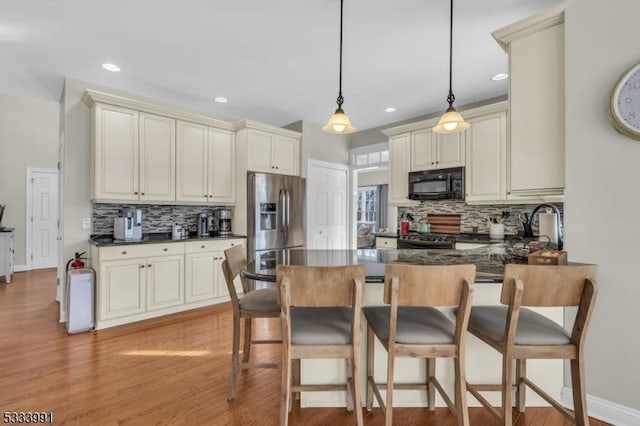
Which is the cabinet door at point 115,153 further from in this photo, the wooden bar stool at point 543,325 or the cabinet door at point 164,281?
the wooden bar stool at point 543,325

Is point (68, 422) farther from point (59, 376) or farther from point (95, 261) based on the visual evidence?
point (95, 261)

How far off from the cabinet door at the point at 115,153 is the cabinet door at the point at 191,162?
19.5 inches

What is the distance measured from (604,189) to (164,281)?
3976mm

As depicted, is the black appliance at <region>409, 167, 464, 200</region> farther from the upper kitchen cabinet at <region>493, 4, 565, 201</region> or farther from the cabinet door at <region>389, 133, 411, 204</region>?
the upper kitchen cabinet at <region>493, 4, 565, 201</region>

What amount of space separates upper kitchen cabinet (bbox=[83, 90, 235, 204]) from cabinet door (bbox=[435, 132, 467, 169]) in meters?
2.90

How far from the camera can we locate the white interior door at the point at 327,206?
5305 millimetres

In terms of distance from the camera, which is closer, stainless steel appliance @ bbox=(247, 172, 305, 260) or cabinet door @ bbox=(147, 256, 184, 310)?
cabinet door @ bbox=(147, 256, 184, 310)

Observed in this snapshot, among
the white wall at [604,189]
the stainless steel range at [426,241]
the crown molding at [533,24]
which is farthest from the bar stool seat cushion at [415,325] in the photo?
the stainless steel range at [426,241]

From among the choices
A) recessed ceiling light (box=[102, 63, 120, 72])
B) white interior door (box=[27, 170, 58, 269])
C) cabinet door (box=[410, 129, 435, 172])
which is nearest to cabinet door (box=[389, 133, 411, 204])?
cabinet door (box=[410, 129, 435, 172])

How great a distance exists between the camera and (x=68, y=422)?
181 centimetres

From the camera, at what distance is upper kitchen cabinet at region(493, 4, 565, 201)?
6.52ft

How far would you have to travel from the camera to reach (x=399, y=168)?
4.72 metres

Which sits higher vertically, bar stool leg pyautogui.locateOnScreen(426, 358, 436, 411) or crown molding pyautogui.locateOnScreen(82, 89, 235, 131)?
crown molding pyautogui.locateOnScreen(82, 89, 235, 131)

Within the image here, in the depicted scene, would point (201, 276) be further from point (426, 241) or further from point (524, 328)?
point (524, 328)
